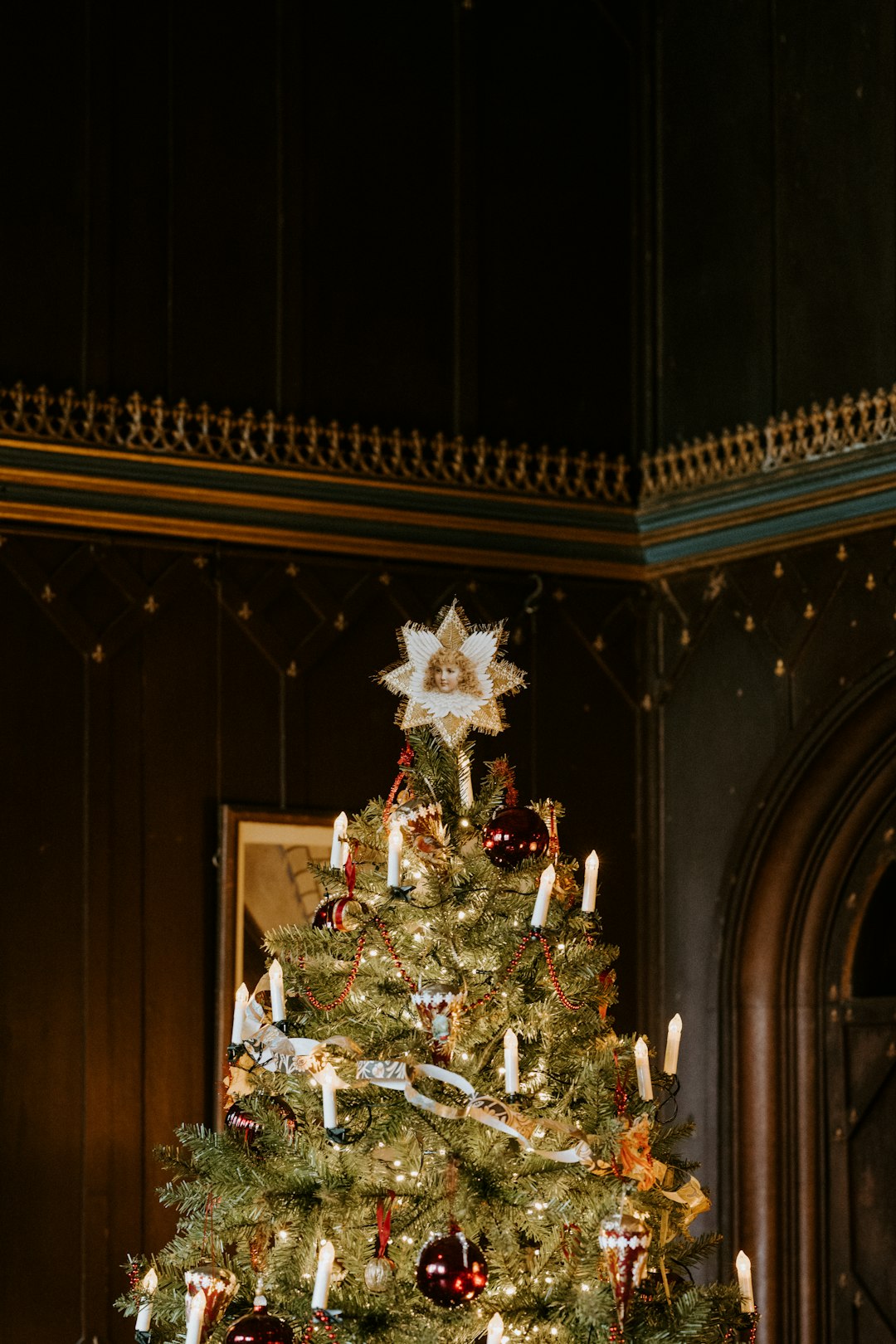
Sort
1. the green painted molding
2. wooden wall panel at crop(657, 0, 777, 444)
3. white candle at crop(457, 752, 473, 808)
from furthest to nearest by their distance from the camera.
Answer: wooden wall panel at crop(657, 0, 777, 444) < the green painted molding < white candle at crop(457, 752, 473, 808)

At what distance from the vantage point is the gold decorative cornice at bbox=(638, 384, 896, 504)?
6613 millimetres

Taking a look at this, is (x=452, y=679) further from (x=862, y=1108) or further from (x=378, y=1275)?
(x=862, y=1108)

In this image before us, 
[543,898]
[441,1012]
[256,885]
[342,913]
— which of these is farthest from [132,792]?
[543,898]

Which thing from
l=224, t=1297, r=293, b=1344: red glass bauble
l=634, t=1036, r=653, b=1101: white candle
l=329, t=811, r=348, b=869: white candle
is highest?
l=329, t=811, r=348, b=869: white candle

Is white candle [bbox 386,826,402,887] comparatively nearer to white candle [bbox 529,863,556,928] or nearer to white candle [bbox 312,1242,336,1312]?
white candle [bbox 529,863,556,928]

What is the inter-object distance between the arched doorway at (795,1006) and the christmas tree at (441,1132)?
2.43m

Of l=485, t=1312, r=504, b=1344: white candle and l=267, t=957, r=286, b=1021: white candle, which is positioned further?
l=267, t=957, r=286, b=1021: white candle

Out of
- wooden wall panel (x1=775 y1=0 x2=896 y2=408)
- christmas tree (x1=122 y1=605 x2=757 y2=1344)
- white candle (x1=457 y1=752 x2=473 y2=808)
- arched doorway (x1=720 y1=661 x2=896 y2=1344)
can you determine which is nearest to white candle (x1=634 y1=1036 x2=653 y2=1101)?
christmas tree (x1=122 y1=605 x2=757 y2=1344)

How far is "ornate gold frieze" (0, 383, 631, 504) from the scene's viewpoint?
21.5ft

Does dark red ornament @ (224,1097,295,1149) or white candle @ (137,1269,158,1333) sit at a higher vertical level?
dark red ornament @ (224,1097,295,1149)

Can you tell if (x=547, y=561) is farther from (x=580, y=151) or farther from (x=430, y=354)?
(x=580, y=151)

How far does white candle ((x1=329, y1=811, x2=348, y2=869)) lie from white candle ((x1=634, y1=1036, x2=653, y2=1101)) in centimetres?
74

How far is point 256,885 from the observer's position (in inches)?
262

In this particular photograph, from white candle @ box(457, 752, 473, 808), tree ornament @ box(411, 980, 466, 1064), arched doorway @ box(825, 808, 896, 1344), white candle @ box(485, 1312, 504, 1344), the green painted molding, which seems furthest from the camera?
arched doorway @ box(825, 808, 896, 1344)
